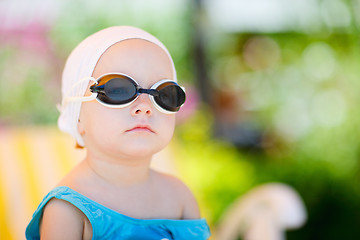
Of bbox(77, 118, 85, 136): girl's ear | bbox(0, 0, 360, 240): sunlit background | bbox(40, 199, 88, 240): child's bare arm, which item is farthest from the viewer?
bbox(0, 0, 360, 240): sunlit background

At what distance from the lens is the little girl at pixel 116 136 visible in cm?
94

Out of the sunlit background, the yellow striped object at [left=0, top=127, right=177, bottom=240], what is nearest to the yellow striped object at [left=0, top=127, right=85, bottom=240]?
the yellow striped object at [left=0, top=127, right=177, bottom=240]

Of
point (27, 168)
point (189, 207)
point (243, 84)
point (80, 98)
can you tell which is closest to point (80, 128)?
point (80, 98)

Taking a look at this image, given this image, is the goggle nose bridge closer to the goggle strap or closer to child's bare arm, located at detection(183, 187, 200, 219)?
the goggle strap

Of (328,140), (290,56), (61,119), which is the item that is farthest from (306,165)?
(61,119)

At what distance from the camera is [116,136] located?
0.95 metres

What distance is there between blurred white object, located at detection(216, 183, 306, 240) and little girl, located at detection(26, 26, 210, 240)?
3.12 feet

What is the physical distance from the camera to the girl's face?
0.95m

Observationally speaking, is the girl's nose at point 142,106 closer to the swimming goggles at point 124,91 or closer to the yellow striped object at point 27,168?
the swimming goggles at point 124,91

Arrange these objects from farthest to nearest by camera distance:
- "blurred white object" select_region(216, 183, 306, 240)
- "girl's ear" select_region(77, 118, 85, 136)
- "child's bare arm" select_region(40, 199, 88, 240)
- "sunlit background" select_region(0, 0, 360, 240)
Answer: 1. "sunlit background" select_region(0, 0, 360, 240)
2. "blurred white object" select_region(216, 183, 306, 240)
3. "girl's ear" select_region(77, 118, 85, 136)
4. "child's bare arm" select_region(40, 199, 88, 240)

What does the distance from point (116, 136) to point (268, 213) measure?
125 centimetres

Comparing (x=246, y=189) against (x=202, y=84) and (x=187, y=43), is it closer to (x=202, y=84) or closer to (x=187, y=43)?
(x=202, y=84)

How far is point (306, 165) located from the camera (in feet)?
11.7

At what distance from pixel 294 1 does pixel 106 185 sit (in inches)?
151
